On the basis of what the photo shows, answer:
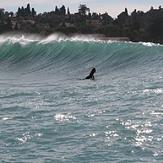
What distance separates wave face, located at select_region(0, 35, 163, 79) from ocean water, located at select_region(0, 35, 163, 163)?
0.35 metres

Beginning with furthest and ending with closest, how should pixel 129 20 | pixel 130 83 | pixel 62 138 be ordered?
pixel 129 20
pixel 130 83
pixel 62 138

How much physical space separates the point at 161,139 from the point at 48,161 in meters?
2.63

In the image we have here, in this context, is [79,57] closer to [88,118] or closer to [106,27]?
[88,118]

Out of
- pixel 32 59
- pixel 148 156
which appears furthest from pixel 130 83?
pixel 32 59

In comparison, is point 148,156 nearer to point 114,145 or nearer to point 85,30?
point 114,145

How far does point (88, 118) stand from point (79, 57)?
23.2 metres

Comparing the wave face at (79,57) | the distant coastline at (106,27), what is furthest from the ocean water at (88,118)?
the distant coastline at (106,27)

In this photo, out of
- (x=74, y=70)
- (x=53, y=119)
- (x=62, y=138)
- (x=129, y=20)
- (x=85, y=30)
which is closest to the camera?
(x=62, y=138)

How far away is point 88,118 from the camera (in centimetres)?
1405

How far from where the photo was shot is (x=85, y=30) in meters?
93.4

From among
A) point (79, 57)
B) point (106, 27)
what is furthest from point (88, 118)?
point (106, 27)

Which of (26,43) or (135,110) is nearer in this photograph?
(135,110)

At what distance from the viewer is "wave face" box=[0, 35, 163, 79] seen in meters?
30.5

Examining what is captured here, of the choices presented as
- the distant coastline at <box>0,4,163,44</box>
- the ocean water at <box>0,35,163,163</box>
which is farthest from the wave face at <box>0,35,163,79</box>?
the distant coastline at <box>0,4,163,44</box>
